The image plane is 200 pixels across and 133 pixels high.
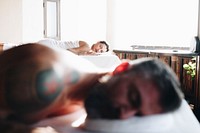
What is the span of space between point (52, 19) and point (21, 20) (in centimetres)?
49

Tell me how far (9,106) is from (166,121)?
0.45m

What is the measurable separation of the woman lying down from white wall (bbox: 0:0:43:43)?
325 centimetres

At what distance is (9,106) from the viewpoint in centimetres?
63

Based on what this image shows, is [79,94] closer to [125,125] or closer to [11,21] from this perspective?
[125,125]

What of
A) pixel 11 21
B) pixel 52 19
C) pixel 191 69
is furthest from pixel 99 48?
pixel 11 21

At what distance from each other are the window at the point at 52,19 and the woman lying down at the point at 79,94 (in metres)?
3.45

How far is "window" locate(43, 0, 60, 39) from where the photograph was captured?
4.13m

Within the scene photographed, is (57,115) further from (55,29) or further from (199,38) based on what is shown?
(55,29)

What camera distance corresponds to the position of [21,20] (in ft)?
12.9

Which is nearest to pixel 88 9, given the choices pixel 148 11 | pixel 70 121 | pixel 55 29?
pixel 55 29

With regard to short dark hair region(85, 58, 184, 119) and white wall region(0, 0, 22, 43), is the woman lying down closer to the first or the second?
short dark hair region(85, 58, 184, 119)

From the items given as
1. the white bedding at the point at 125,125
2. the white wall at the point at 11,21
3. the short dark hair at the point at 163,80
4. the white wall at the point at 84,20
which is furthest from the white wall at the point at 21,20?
the short dark hair at the point at 163,80

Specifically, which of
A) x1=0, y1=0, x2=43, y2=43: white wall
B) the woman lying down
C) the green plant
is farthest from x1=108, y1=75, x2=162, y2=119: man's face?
x1=0, y1=0, x2=43, y2=43: white wall

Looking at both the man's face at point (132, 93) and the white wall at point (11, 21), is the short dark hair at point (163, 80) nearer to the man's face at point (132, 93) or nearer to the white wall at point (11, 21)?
the man's face at point (132, 93)
